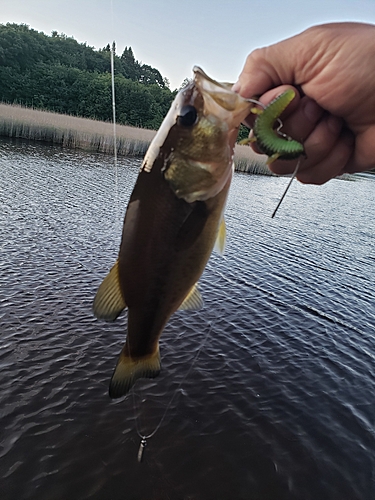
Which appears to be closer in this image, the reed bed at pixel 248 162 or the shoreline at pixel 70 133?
the shoreline at pixel 70 133

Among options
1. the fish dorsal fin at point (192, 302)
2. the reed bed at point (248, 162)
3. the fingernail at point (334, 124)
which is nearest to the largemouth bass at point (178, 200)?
the fish dorsal fin at point (192, 302)

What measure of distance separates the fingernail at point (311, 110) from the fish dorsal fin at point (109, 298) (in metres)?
1.40

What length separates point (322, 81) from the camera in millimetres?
2086

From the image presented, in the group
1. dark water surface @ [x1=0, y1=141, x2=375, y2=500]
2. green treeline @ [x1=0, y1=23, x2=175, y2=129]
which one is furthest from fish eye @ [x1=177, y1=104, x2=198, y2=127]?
green treeline @ [x1=0, y1=23, x2=175, y2=129]

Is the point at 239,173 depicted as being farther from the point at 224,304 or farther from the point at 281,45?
the point at 281,45

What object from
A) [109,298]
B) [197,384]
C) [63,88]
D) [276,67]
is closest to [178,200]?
[109,298]

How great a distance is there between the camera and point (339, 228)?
20.9 meters

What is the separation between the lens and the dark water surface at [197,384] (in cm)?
552

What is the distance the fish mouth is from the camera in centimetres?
189

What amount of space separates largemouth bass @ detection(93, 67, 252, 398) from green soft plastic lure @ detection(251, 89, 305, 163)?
0.17 metres

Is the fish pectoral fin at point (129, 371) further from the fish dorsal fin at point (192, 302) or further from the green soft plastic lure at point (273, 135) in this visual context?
the green soft plastic lure at point (273, 135)

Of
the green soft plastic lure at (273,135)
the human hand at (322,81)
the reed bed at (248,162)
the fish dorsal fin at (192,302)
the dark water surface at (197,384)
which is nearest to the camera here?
the green soft plastic lure at (273,135)

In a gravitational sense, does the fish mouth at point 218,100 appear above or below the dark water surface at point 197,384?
above

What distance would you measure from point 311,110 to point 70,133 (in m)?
35.7
